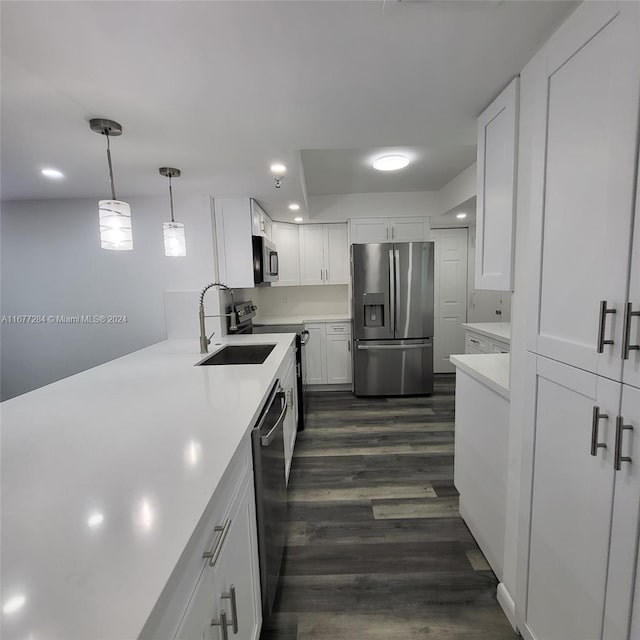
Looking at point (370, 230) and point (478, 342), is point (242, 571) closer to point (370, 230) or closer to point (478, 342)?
point (478, 342)

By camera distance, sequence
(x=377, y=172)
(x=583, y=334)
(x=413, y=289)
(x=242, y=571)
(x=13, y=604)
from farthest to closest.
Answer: (x=413, y=289) → (x=377, y=172) → (x=242, y=571) → (x=583, y=334) → (x=13, y=604)

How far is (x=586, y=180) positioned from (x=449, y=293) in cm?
359

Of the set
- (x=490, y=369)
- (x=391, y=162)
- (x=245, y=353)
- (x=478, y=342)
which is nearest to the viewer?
(x=490, y=369)

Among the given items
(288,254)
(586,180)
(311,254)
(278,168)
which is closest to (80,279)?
(278,168)

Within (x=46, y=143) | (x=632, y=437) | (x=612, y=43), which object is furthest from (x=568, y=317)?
(x=46, y=143)

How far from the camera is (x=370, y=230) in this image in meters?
3.74

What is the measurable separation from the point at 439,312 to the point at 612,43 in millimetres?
3709

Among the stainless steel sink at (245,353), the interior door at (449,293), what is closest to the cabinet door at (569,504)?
the stainless steel sink at (245,353)

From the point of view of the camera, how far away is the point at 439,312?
4.28 meters

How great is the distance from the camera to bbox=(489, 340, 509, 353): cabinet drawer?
2.35 m

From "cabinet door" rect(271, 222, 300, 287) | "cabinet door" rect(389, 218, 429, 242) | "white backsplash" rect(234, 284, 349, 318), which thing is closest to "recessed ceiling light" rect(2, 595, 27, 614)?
"cabinet door" rect(271, 222, 300, 287)

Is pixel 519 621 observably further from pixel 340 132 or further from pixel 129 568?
pixel 340 132

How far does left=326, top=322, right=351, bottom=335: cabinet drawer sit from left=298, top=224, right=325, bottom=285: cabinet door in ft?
2.02

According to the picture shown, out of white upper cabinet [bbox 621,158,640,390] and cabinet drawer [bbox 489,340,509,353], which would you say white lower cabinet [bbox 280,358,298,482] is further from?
cabinet drawer [bbox 489,340,509,353]
